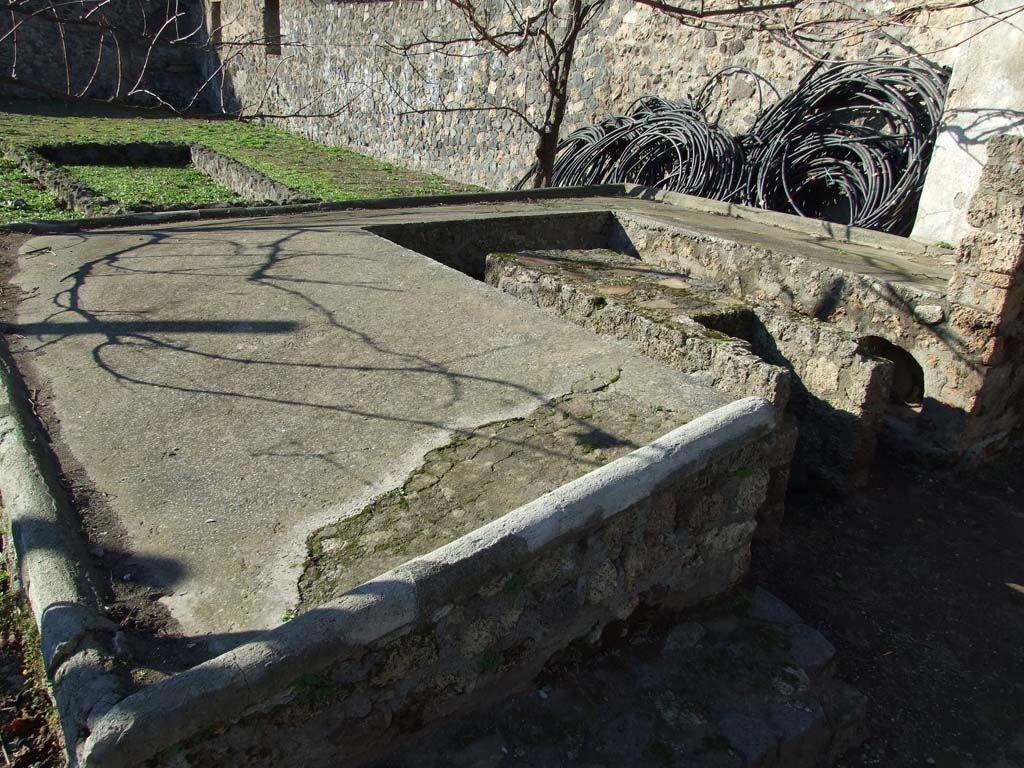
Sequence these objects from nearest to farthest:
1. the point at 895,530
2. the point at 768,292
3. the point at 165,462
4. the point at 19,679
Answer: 1. the point at 19,679
2. the point at 165,462
3. the point at 895,530
4. the point at 768,292

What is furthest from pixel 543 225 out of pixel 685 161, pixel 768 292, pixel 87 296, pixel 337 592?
pixel 337 592

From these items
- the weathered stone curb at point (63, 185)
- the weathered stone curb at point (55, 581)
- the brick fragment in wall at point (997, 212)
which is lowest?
the weathered stone curb at point (55, 581)

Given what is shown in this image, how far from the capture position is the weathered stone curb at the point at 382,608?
5.41ft

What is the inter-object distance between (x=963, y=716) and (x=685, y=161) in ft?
19.3

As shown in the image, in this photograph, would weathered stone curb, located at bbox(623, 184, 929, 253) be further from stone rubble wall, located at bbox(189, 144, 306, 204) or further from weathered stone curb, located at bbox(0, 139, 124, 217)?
weathered stone curb, located at bbox(0, 139, 124, 217)

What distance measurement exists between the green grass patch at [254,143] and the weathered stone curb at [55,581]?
20.4ft

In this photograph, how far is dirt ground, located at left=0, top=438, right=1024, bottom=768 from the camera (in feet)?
9.66

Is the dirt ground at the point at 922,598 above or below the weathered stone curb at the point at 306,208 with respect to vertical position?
below

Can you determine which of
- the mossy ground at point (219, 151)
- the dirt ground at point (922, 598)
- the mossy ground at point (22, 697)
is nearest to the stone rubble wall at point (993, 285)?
the dirt ground at point (922, 598)

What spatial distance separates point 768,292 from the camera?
16.7ft

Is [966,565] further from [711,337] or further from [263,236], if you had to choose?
[263,236]

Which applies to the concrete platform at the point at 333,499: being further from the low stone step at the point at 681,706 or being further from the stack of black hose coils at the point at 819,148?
the stack of black hose coils at the point at 819,148

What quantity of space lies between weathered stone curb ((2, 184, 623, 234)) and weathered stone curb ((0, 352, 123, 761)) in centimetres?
315

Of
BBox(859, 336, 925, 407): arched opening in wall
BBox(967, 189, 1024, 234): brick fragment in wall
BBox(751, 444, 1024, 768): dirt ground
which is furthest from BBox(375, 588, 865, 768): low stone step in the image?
BBox(859, 336, 925, 407): arched opening in wall
